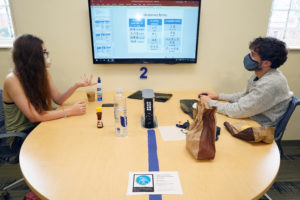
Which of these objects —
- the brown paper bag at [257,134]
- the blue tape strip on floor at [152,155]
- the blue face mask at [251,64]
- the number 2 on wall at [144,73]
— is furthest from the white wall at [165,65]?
the brown paper bag at [257,134]

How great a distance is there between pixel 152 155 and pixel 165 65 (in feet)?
4.35

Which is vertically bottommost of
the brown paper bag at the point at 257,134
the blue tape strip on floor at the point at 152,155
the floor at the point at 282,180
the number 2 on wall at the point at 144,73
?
the floor at the point at 282,180

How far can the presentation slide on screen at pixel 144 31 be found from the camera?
1968mm

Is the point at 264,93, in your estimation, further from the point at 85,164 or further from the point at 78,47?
the point at 78,47

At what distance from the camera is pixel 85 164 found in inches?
39.9

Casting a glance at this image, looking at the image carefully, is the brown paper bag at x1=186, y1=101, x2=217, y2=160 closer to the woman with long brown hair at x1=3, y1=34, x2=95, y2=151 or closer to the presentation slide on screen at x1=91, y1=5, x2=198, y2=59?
the woman with long brown hair at x1=3, y1=34, x2=95, y2=151

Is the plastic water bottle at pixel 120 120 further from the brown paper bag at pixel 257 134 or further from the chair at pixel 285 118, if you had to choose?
the chair at pixel 285 118

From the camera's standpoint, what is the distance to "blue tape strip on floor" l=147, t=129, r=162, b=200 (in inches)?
32.3

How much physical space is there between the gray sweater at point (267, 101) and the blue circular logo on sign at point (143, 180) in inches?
36.0

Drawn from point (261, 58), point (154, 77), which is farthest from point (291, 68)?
point (154, 77)

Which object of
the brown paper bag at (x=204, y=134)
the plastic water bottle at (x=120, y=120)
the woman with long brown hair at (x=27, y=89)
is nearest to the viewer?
the brown paper bag at (x=204, y=134)

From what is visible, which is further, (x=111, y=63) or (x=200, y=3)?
(x=111, y=63)

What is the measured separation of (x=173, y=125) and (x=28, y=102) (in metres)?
1.09

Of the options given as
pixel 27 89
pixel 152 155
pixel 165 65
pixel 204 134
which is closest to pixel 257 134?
pixel 204 134
